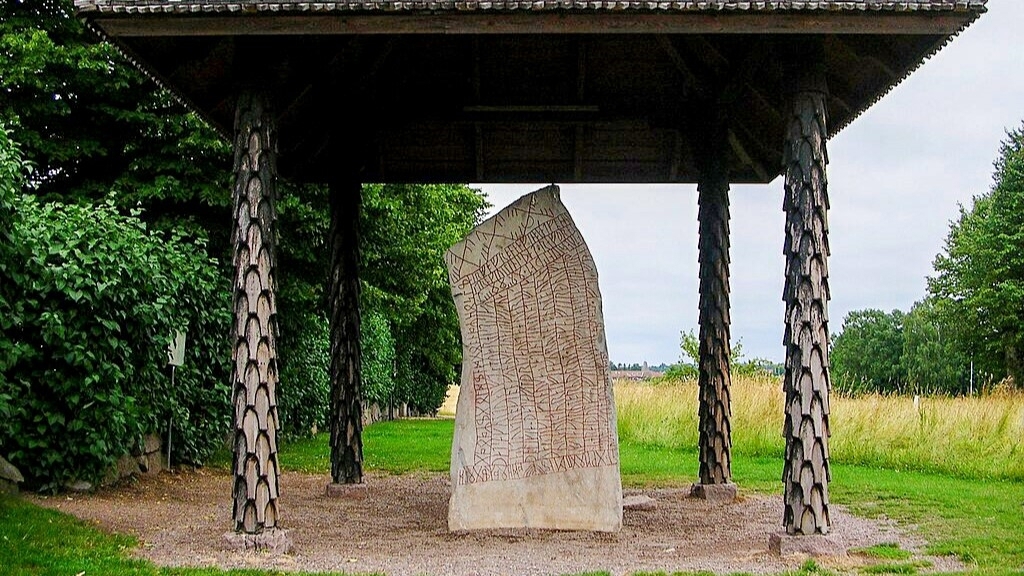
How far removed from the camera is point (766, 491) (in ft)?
35.9

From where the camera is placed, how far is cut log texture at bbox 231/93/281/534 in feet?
22.2

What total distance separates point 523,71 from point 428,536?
448 cm

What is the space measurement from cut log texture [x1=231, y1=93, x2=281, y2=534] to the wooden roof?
1.54 ft

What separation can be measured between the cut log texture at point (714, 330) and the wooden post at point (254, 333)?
4.77 m

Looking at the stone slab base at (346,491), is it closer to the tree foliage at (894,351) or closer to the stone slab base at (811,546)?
the stone slab base at (811,546)

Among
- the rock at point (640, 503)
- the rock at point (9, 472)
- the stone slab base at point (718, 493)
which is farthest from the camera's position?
the stone slab base at point (718, 493)

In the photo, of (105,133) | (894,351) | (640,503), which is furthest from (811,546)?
(894,351)

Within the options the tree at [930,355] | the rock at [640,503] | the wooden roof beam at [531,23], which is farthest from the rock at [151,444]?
the tree at [930,355]

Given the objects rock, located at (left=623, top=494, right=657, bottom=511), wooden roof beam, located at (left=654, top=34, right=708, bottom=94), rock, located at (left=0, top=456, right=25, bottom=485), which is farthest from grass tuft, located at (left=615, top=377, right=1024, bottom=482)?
rock, located at (left=0, top=456, right=25, bottom=485)

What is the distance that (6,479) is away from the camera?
8078 millimetres

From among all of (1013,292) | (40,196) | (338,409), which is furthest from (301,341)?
(1013,292)

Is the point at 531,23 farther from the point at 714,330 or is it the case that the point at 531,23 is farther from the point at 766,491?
the point at 766,491

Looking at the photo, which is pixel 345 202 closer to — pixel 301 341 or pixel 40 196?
pixel 40 196

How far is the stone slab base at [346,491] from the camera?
33.3 ft
